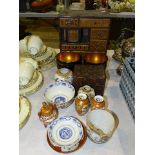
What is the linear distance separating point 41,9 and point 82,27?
44.4 inches

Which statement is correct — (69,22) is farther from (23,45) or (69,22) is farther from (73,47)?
(23,45)

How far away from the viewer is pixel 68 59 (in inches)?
39.4

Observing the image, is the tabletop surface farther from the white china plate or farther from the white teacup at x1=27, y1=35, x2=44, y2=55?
the white teacup at x1=27, y1=35, x2=44, y2=55

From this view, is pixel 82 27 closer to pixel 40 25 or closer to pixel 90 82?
pixel 90 82

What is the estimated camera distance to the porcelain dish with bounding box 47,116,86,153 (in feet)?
2.26

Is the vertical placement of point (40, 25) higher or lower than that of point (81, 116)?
higher

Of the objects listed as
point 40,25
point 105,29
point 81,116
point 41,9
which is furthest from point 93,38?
point 40,25

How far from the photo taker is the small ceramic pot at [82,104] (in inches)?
31.2

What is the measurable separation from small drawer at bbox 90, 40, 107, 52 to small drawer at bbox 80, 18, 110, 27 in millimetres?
78

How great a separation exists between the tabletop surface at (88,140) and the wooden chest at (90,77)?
80mm

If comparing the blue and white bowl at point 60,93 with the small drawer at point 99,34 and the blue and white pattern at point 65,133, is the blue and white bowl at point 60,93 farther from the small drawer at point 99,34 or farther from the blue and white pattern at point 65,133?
the small drawer at point 99,34

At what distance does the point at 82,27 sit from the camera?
958mm

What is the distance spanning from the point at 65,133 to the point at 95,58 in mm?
388
